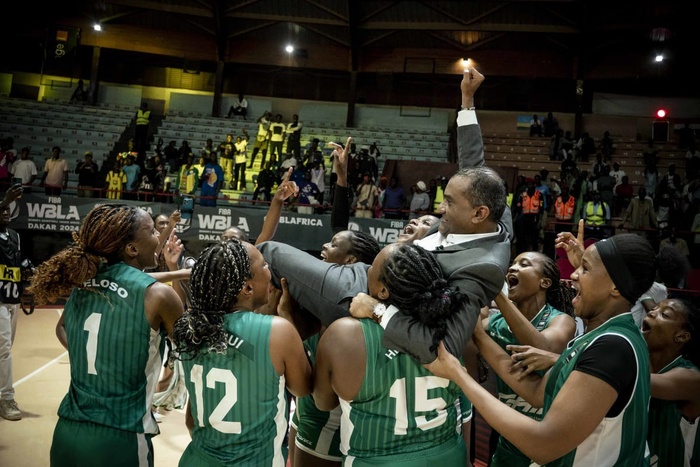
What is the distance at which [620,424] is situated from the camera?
185cm

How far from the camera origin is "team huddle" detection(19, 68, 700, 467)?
1878mm

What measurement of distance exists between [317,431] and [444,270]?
49.0 inches

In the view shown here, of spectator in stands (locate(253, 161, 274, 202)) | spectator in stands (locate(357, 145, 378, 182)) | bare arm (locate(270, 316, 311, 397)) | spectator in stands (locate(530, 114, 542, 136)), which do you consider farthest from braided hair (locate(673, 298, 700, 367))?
spectator in stands (locate(530, 114, 542, 136))

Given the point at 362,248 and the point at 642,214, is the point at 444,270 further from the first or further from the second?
the point at 642,214

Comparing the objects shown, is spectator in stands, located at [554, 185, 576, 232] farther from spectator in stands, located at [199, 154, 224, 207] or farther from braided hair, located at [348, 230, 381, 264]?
braided hair, located at [348, 230, 381, 264]

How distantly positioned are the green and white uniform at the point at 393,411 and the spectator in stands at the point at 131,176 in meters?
13.3

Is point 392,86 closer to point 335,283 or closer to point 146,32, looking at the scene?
point 146,32

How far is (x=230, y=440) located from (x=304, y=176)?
42.5ft

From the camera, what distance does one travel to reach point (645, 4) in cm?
1748

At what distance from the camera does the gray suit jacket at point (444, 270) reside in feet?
6.24

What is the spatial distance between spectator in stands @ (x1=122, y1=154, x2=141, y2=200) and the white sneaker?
9559 millimetres

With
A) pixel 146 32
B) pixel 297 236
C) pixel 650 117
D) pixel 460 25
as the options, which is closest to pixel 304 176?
pixel 297 236

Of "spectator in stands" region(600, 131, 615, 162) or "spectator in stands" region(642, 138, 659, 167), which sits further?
"spectator in stands" region(600, 131, 615, 162)

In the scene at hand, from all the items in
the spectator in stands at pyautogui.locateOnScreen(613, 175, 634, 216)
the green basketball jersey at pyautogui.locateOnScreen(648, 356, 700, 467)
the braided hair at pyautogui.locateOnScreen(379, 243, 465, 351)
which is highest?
the spectator in stands at pyautogui.locateOnScreen(613, 175, 634, 216)
